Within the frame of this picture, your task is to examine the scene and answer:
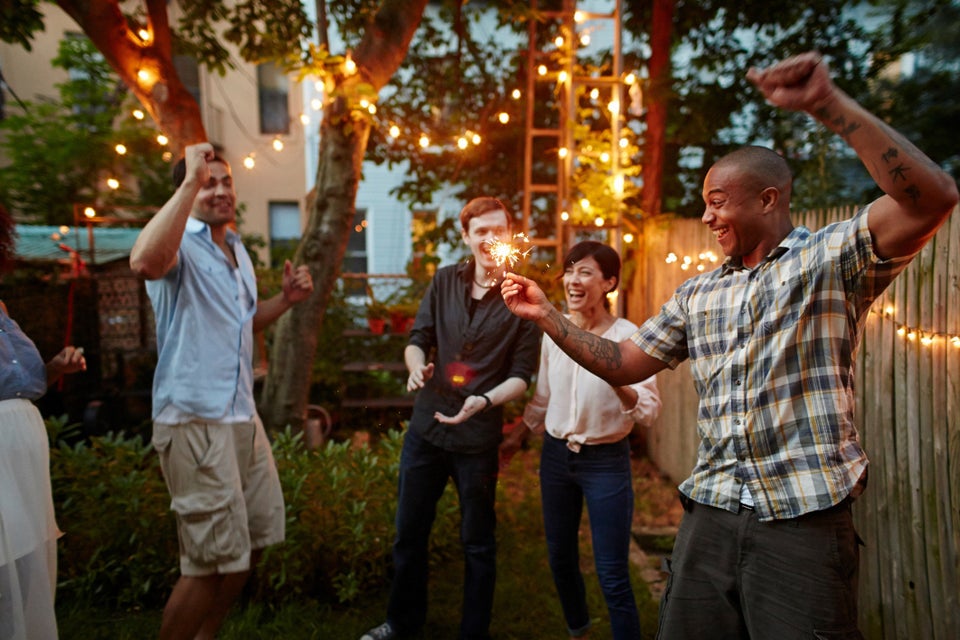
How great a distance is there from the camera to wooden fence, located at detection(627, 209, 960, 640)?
8.31 ft

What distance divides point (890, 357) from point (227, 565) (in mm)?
3212

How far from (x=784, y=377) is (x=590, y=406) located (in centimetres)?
124

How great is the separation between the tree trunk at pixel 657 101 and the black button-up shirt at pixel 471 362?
3767 millimetres

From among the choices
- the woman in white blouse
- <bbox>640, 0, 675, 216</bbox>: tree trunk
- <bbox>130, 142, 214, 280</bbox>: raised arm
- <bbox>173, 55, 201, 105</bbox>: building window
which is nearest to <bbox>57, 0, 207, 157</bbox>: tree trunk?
<bbox>130, 142, 214, 280</bbox>: raised arm

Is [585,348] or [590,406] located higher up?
[585,348]

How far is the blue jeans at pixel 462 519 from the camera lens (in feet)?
10.3

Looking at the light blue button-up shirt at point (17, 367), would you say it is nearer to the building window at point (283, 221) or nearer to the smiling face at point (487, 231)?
the smiling face at point (487, 231)

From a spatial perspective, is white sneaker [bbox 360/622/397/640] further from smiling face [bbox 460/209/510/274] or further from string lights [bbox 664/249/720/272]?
string lights [bbox 664/249/720/272]

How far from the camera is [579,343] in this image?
2.16 metres

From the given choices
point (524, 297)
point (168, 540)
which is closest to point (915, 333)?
point (524, 297)

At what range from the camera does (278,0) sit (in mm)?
6875

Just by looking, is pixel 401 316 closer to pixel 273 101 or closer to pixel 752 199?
pixel 752 199

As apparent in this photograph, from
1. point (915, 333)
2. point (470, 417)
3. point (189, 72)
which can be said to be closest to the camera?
point (915, 333)

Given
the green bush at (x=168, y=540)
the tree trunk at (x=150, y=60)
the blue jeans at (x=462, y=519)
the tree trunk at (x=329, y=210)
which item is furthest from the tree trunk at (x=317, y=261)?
the blue jeans at (x=462, y=519)
